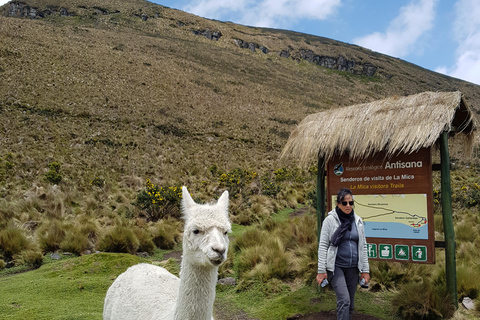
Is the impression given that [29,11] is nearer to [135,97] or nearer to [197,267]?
[135,97]

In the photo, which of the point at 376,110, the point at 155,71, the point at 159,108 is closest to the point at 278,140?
the point at 159,108

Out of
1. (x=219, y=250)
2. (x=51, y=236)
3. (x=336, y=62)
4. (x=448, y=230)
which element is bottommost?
(x=51, y=236)

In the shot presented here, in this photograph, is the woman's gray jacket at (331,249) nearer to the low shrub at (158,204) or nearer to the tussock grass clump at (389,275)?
the tussock grass clump at (389,275)

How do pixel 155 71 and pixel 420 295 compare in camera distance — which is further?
pixel 155 71

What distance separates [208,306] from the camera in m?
2.73

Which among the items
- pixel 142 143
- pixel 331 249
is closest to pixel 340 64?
pixel 142 143

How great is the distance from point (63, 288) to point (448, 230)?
644 centimetres

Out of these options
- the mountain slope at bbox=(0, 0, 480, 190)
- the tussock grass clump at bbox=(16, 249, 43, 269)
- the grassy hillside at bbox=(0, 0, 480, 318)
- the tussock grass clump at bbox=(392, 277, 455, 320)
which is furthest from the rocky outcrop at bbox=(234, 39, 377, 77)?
the tussock grass clump at bbox=(392, 277, 455, 320)

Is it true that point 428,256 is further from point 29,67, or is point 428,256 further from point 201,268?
point 29,67

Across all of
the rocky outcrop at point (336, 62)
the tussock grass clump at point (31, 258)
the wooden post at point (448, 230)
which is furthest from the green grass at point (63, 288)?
the rocky outcrop at point (336, 62)

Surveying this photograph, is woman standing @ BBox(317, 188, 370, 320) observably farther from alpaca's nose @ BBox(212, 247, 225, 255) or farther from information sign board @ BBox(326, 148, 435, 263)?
information sign board @ BBox(326, 148, 435, 263)

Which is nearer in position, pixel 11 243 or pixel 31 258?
pixel 31 258

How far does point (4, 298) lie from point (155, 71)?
3812 centimetres

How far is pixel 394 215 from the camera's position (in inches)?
209
